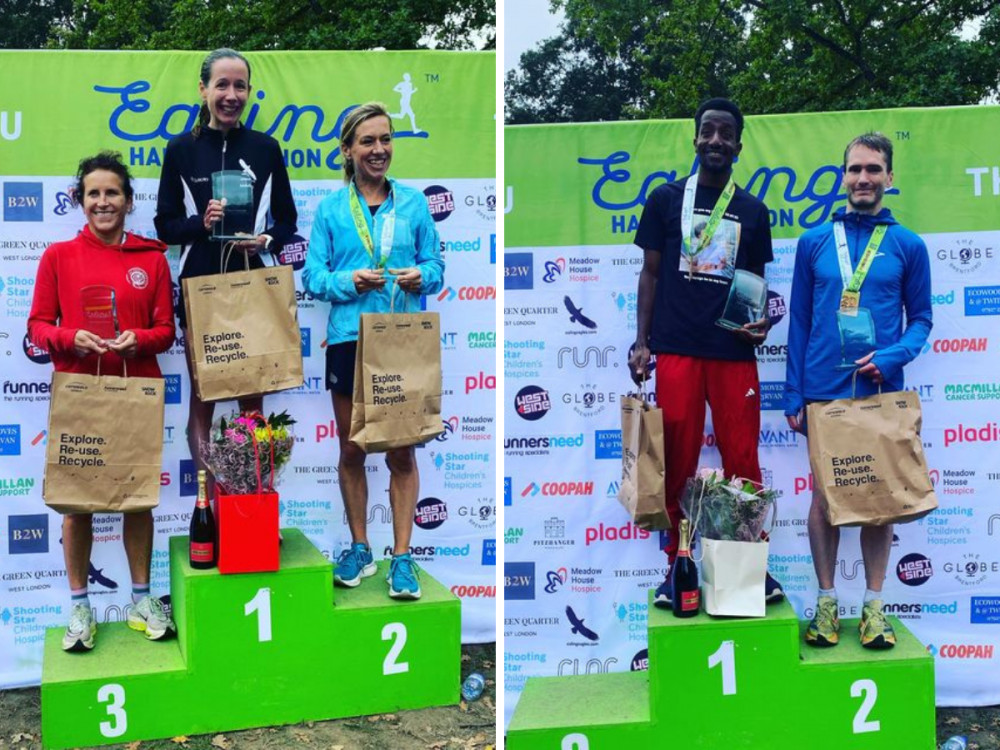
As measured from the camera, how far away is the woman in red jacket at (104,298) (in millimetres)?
3641

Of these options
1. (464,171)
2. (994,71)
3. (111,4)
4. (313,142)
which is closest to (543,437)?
(464,171)

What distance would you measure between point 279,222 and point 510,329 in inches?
40.7

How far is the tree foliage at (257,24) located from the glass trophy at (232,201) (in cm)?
531

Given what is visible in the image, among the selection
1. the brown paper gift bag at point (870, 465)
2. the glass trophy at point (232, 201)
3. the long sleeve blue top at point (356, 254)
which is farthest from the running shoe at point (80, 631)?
the brown paper gift bag at point (870, 465)

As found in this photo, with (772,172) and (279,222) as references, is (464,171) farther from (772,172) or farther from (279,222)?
(772,172)

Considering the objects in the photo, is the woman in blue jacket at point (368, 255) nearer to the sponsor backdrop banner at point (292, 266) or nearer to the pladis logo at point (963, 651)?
the sponsor backdrop banner at point (292, 266)

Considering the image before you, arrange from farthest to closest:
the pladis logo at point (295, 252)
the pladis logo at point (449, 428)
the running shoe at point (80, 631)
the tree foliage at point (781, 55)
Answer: the tree foliage at point (781, 55)
the pladis logo at point (449, 428)
the pladis logo at point (295, 252)
the running shoe at point (80, 631)

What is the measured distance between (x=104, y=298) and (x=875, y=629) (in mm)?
3017

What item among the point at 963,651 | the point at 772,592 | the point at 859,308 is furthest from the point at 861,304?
the point at 963,651

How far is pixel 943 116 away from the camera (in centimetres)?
404

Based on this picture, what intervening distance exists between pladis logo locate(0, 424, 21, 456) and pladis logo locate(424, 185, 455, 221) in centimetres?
188

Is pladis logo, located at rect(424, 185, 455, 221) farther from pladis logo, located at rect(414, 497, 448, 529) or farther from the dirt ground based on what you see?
the dirt ground

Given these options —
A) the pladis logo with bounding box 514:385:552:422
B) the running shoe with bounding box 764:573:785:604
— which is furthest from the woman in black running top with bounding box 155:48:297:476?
the running shoe with bounding box 764:573:785:604

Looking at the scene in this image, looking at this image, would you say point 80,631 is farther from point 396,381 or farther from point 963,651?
point 963,651
